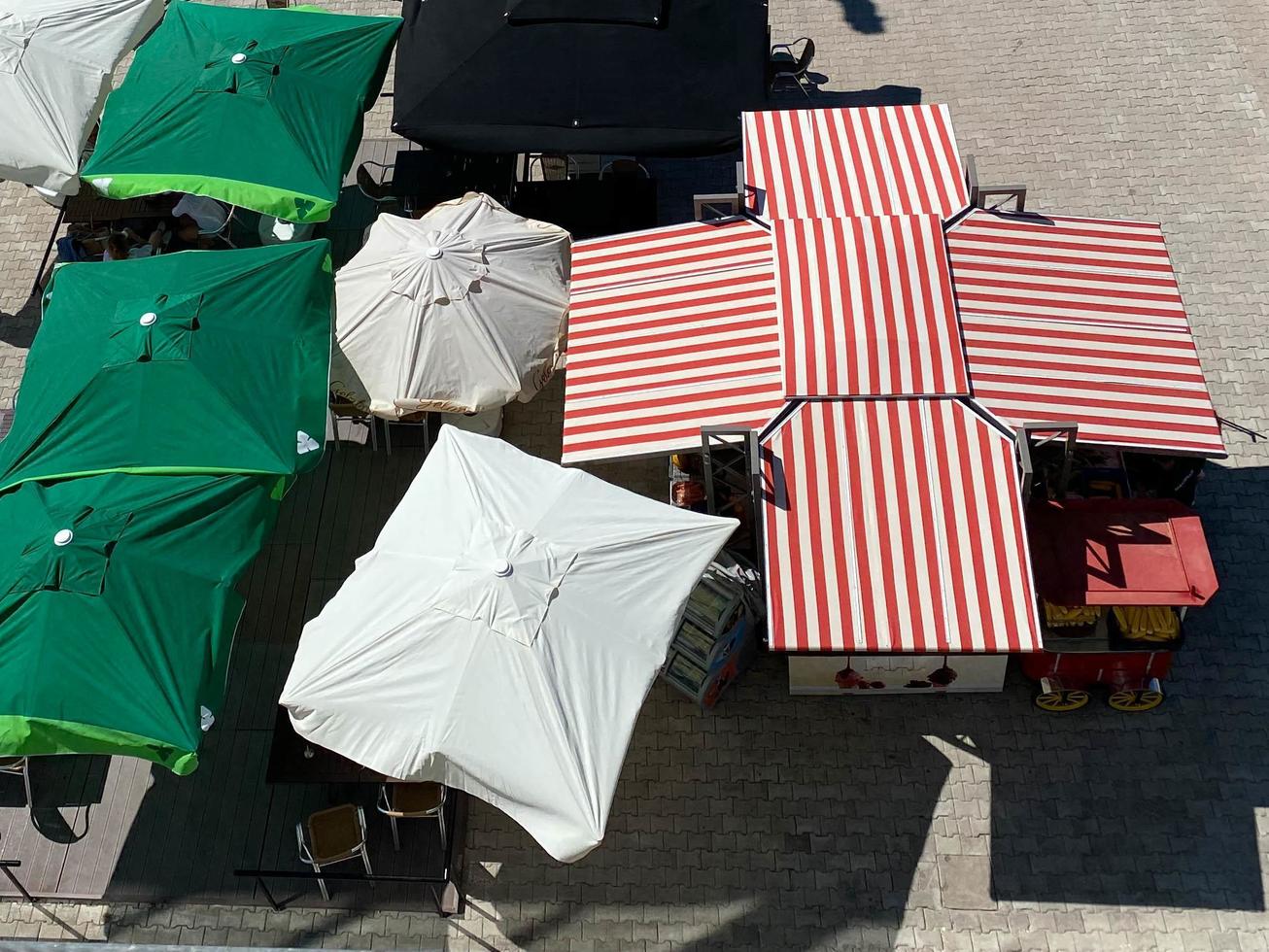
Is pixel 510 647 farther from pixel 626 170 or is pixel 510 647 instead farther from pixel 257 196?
pixel 626 170

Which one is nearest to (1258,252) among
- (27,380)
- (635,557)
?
(635,557)

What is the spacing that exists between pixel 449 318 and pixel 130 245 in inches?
189

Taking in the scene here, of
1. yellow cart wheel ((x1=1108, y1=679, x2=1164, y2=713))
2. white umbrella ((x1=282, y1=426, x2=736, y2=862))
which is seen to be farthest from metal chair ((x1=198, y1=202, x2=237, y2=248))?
yellow cart wheel ((x1=1108, y1=679, x2=1164, y2=713))

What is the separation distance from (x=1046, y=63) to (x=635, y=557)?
1010 cm

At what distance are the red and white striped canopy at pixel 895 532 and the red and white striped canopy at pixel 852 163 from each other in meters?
2.40

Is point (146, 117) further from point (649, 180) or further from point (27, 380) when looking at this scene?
point (649, 180)

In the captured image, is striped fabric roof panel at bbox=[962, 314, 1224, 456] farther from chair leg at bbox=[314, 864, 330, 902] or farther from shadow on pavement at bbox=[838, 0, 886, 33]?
shadow on pavement at bbox=[838, 0, 886, 33]

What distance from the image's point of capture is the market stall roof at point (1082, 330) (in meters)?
10.2

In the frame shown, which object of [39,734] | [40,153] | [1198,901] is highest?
[40,153]

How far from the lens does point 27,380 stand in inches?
425

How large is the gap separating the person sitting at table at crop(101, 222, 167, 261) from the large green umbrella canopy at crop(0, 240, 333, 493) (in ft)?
6.25

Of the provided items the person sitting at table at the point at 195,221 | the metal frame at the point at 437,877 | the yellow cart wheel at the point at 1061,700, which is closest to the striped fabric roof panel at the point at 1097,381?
the yellow cart wheel at the point at 1061,700

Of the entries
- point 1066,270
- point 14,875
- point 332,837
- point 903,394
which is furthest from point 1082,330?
point 14,875

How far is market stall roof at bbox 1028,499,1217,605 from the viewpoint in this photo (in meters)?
9.83
